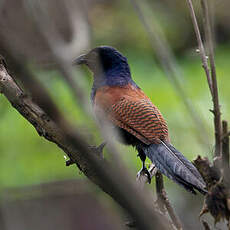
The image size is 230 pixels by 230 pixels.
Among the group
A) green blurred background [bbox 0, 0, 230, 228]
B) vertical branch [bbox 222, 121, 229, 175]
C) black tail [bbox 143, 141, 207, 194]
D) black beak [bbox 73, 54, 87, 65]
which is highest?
vertical branch [bbox 222, 121, 229, 175]

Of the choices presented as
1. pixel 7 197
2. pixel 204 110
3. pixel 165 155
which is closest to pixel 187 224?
pixel 204 110

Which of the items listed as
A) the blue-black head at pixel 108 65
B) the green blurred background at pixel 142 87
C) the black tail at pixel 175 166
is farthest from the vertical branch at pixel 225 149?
the blue-black head at pixel 108 65

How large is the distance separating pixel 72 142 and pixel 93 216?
203 inches

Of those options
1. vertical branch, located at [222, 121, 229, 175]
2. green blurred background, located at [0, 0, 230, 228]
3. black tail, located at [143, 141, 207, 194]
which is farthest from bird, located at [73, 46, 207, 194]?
vertical branch, located at [222, 121, 229, 175]

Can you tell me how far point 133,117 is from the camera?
11.1 ft

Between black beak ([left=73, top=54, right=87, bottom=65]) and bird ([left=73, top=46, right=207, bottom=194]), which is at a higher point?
black beak ([left=73, top=54, right=87, bottom=65])

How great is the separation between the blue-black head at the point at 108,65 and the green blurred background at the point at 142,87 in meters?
0.25

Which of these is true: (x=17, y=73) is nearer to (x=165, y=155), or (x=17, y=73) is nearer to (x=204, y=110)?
(x=165, y=155)

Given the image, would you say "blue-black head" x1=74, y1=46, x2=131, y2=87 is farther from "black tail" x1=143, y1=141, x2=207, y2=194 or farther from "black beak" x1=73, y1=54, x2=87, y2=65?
"black tail" x1=143, y1=141, x2=207, y2=194

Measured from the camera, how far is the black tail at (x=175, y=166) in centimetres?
238

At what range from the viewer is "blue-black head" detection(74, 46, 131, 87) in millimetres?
4098

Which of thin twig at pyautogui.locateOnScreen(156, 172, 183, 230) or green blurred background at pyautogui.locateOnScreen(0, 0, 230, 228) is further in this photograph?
green blurred background at pyautogui.locateOnScreen(0, 0, 230, 228)

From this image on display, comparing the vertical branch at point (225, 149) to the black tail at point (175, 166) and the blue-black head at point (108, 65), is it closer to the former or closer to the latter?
the black tail at point (175, 166)

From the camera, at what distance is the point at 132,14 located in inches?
293
